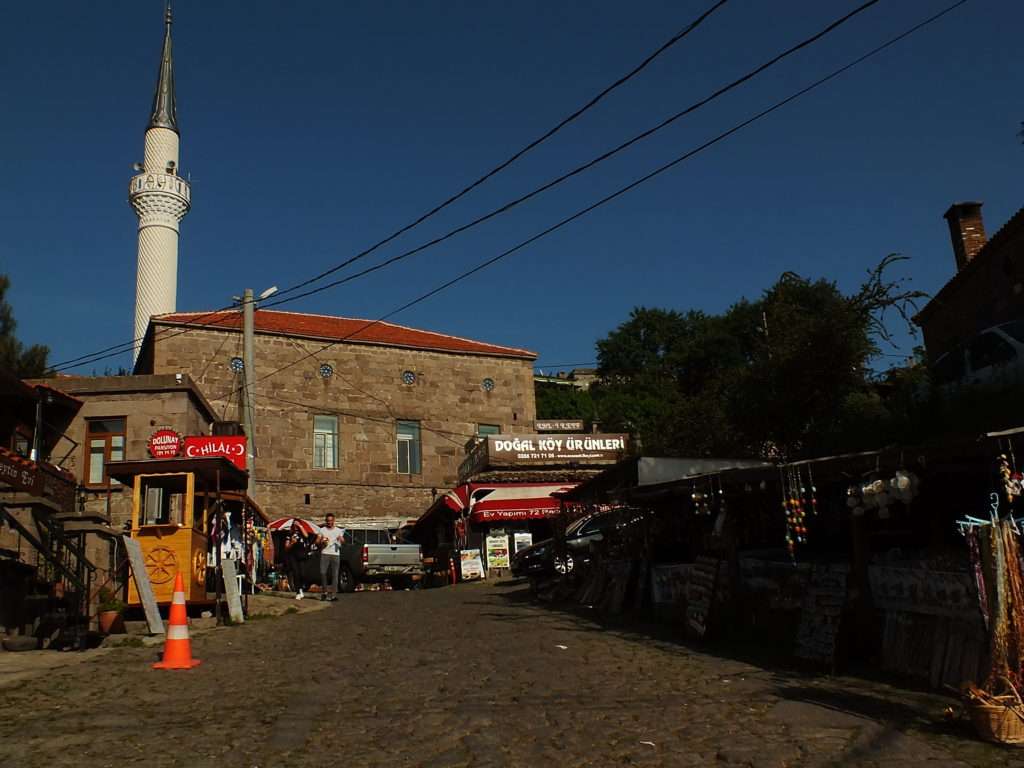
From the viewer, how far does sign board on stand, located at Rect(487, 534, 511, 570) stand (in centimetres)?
2611

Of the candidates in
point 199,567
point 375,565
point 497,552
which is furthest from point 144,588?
point 497,552

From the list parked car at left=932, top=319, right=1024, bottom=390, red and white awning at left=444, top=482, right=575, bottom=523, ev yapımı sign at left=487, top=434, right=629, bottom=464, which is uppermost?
ev yapımı sign at left=487, top=434, right=629, bottom=464

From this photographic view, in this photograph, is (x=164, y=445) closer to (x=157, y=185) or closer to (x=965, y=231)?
(x=965, y=231)

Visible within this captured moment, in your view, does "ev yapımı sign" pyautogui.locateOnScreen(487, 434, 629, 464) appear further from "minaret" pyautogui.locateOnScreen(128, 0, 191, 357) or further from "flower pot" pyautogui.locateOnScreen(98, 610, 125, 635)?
"minaret" pyautogui.locateOnScreen(128, 0, 191, 357)

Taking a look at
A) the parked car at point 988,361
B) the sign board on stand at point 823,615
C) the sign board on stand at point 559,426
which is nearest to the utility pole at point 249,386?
the sign board on stand at point 823,615

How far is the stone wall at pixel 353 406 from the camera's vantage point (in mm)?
35062

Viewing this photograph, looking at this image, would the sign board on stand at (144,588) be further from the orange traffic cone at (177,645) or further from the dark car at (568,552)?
the dark car at (568,552)

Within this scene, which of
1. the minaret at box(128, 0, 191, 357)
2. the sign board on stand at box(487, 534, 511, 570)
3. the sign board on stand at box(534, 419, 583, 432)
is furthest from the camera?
the minaret at box(128, 0, 191, 357)

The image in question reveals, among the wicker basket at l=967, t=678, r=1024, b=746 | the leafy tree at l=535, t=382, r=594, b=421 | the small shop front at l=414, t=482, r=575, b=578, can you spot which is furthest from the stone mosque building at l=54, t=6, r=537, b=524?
the wicker basket at l=967, t=678, r=1024, b=746

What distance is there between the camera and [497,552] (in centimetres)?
2620

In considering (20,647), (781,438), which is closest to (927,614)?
(20,647)

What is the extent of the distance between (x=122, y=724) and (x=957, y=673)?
6637 millimetres

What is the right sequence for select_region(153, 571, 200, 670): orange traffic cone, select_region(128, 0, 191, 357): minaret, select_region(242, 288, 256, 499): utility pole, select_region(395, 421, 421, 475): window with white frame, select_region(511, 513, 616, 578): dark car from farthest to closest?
select_region(128, 0, 191, 357): minaret < select_region(395, 421, 421, 475): window with white frame < select_region(242, 288, 256, 499): utility pole < select_region(511, 513, 616, 578): dark car < select_region(153, 571, 200, 670): orange traffic cone

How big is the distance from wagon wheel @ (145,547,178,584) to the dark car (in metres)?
7.61
